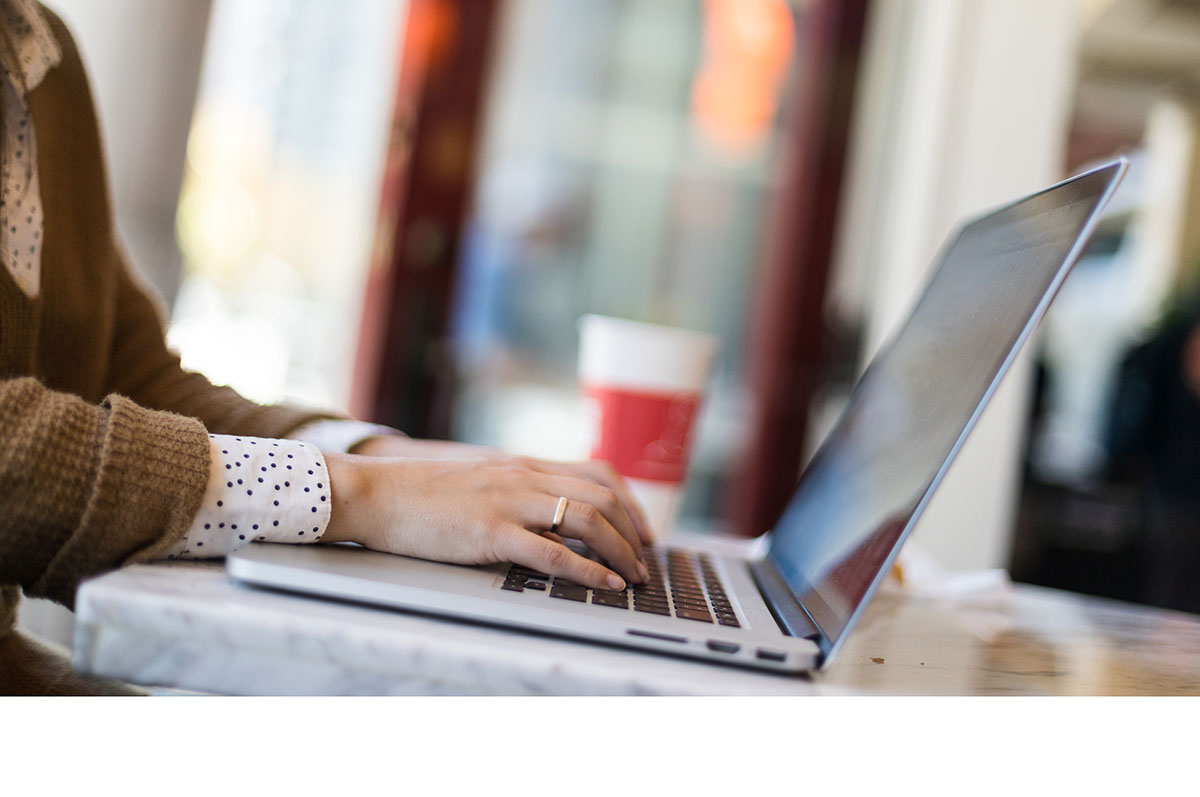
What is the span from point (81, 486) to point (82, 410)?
1.5 inches

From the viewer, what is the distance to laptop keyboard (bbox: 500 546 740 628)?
1.76 ft

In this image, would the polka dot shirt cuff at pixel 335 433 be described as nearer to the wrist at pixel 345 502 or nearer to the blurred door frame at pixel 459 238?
the wrist at pixel 345 502

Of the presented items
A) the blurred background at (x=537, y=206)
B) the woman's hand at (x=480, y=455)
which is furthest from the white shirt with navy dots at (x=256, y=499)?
the blurred background at (x=537, y=206)

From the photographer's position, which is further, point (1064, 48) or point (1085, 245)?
point (1064, 48)

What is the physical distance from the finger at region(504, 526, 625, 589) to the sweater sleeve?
17 centimetres

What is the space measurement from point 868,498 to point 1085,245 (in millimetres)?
183

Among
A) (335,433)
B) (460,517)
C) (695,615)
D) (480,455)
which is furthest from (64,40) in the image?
(695,615)

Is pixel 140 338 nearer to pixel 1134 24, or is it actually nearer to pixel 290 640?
pixel 290 640

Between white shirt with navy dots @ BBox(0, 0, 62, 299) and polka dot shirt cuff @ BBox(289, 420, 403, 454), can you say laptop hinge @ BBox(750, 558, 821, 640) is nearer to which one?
polka dot shirt cuff @ BBox(289, 420, 403, 454)

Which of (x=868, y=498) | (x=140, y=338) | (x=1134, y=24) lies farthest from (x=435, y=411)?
(x=1134, y=24)

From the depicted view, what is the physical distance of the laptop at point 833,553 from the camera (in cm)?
48

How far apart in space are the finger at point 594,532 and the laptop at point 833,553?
0.06 feet

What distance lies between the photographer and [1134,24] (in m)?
3.64

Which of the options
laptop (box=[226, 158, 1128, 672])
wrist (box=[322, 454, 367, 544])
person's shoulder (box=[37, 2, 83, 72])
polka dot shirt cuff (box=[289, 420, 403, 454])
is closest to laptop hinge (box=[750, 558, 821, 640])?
laptop (box=[226, 158, 1128, 672])
